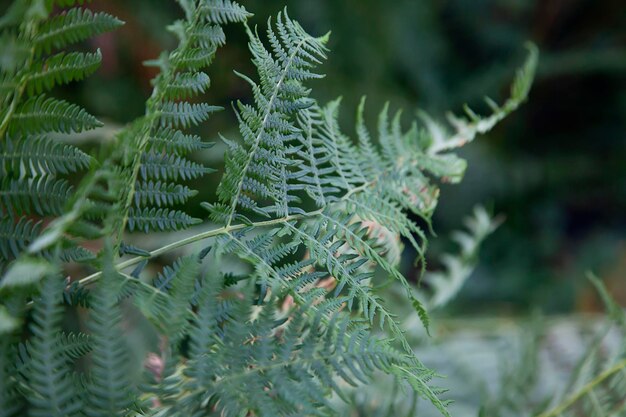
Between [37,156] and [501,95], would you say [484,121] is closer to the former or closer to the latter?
[37,156]

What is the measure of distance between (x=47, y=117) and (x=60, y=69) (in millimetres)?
25

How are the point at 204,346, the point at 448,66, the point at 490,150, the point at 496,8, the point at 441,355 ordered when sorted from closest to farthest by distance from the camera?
the point at 204,346 < the point at 441,355 < the point at 490,150 < the point at 448,66 < the point at 496,8

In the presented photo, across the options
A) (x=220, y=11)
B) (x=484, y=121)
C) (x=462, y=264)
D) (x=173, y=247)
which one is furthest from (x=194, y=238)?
(x=462, y=264)

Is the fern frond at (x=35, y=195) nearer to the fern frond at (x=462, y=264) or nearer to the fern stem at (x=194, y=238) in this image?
the fern stem at (x=194, y=238)

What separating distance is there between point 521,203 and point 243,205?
2.06 m

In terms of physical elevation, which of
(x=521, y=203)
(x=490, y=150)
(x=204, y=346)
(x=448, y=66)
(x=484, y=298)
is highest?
(x=204, y=346)

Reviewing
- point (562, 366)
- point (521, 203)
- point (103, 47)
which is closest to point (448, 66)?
point (521, 203)

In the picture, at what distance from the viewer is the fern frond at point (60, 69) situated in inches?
13.1

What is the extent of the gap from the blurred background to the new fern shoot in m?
1.00

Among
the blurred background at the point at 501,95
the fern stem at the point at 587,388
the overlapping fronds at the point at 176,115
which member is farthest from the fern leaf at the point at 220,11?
the blurred background at the point at 501,95

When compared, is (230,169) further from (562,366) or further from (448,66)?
(448,66)

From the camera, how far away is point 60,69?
1.10ft

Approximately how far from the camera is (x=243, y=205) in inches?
14.6

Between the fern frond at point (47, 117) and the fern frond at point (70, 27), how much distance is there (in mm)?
26
